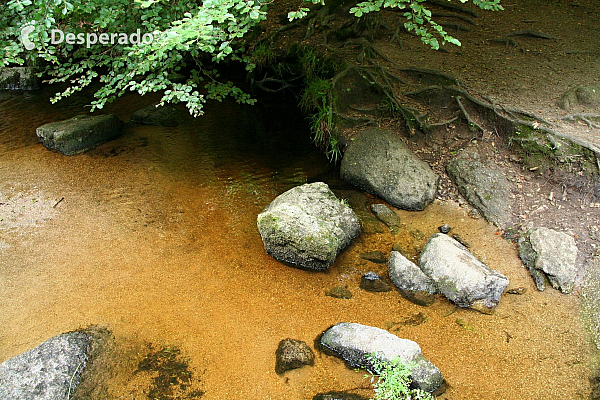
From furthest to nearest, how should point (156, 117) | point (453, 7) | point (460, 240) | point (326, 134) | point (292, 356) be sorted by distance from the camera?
point (453, 7) → point (156, 117) → point (326, 134) → point (460, 240) → point (292, 356)

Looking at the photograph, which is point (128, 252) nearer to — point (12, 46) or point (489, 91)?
point (12, 46)

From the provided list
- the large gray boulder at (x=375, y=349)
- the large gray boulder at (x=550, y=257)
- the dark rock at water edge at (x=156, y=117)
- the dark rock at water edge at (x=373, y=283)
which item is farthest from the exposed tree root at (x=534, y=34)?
the large gray boulder at (x=375, y=349)

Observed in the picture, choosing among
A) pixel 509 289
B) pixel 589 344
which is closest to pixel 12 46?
pixel 509 289

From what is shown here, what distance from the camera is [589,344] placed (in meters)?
3.87

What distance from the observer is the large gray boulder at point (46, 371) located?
330cm

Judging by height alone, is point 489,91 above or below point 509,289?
above

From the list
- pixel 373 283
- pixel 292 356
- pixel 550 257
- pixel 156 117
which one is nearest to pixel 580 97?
pixel 550 257

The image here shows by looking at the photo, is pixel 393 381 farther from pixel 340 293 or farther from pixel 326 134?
pixel 326 134

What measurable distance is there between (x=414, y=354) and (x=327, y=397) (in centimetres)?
77

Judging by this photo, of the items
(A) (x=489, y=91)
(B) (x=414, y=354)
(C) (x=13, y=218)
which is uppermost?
(A) (x=489, y=91)

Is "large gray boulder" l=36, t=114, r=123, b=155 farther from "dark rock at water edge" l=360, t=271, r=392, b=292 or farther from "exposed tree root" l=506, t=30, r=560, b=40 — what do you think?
"exposed tree root" l=506, t=30, r=560, b=40

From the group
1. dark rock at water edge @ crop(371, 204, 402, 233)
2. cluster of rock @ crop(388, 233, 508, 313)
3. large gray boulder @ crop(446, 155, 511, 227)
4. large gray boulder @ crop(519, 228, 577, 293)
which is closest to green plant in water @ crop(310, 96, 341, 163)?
dark rock at water edge @ crop(371, 204, 402, 233)

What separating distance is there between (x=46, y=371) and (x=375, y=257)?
125 inches

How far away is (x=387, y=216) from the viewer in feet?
17.7
